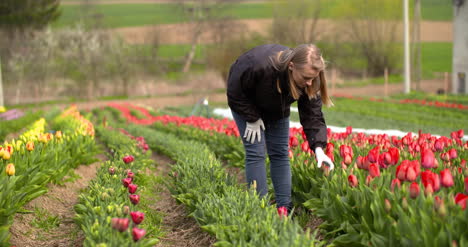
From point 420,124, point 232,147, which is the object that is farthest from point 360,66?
point 232,147

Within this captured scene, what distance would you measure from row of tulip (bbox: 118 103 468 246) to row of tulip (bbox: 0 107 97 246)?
208 centimetres

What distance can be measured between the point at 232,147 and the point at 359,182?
3677 millimetres

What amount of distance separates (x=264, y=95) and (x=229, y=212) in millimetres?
919

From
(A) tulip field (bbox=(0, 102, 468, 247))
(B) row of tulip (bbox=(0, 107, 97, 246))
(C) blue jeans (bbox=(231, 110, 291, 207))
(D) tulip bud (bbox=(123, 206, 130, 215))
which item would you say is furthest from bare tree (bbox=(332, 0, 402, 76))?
(D) tulip bud (bbox=(123, 206, 130, 215))

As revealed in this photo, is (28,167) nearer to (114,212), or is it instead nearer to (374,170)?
(114,212)

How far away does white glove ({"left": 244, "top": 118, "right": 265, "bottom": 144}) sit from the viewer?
3.91 meters

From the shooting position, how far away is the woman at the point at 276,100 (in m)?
3.61

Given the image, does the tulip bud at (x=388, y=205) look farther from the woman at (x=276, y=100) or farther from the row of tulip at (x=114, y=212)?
the row of tulip at (x=114, y=212)

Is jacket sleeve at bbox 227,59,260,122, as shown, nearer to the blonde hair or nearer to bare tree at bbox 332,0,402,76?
the blonde hair

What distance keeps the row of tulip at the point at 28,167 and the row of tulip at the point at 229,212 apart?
1.19 metres

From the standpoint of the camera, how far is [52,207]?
5.14 meters

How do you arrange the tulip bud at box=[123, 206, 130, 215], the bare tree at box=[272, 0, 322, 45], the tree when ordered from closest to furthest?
the tulip bud at box=[123, 206, 130, 215]
the tree
the bare tree at box=[272, 0, 322, 45]

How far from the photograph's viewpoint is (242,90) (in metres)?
3.87

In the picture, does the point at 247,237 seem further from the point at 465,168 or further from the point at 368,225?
the point at 465,168
